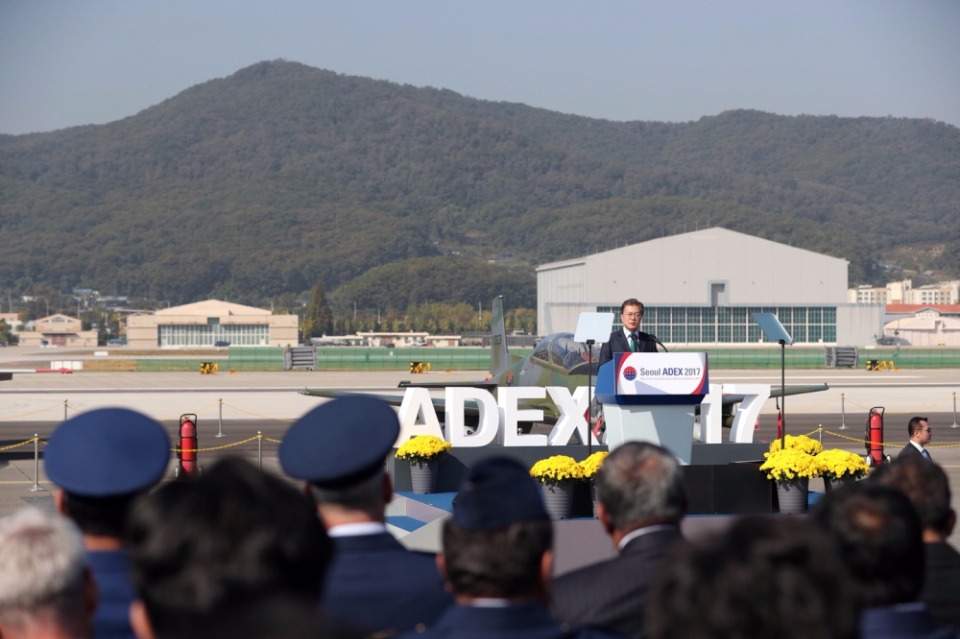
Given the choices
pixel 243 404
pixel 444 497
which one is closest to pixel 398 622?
pixel 444 497

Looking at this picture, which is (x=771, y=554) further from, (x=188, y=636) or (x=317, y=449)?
(x=317, y=449)

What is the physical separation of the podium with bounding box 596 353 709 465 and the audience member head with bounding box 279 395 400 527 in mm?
8697

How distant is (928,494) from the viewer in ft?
13.9

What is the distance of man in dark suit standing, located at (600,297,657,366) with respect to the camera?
1301 cm

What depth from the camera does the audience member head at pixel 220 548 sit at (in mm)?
2420

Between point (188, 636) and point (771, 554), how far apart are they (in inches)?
44.2

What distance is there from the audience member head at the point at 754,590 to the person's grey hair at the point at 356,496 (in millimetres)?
1705

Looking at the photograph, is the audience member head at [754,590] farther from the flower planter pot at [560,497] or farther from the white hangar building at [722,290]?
the white hangar building at [722,290]

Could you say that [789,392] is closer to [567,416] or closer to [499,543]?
[567,416]

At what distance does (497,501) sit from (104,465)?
4.19ft

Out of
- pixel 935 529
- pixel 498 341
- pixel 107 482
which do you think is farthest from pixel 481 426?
pixel 498 341

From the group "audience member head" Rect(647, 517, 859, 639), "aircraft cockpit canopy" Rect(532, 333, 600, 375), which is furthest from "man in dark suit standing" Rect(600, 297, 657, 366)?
"audience member head" Rect(647, 517, 859, 639)

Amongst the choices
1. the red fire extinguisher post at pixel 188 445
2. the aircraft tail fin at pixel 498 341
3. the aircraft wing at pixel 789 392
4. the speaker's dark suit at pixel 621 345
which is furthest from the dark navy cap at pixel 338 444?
the aircraft tail fin at pixel 498 341

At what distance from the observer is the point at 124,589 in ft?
11.9
